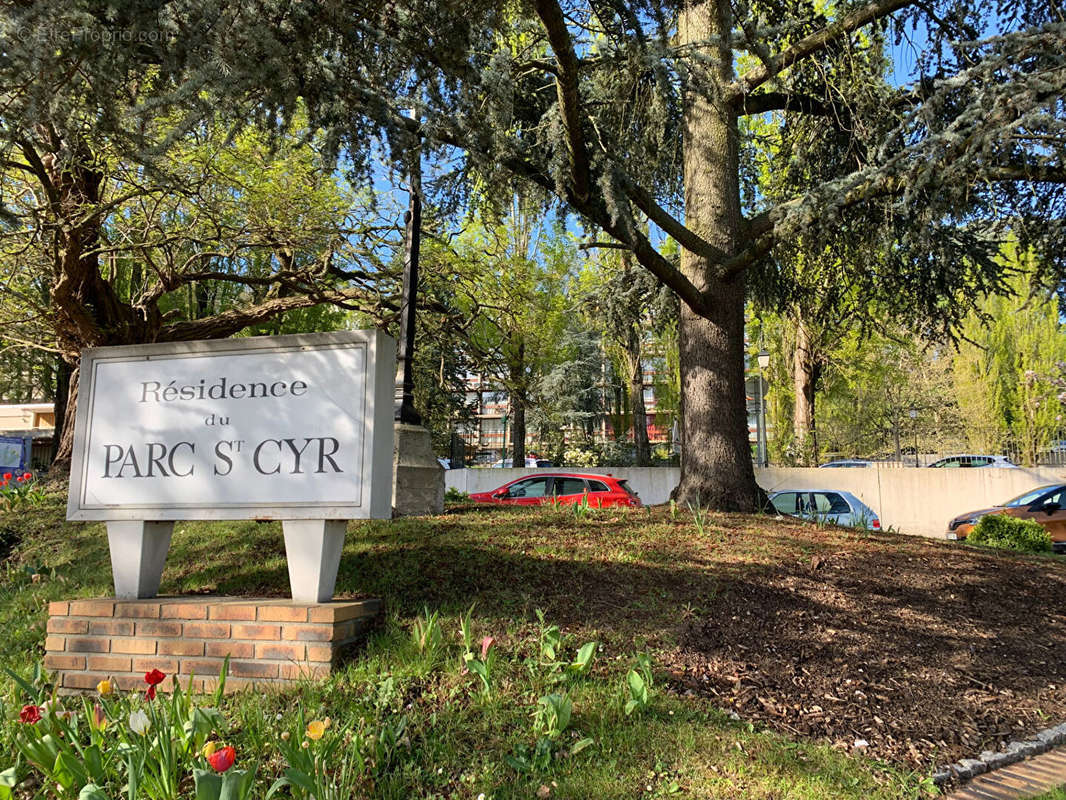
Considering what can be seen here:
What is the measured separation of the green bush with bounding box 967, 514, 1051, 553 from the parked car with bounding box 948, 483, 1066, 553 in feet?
4.56

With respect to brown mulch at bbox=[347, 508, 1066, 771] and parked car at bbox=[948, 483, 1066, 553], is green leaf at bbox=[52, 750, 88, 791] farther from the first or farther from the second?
parked car at bbox=[948, 483, 1066, 553]

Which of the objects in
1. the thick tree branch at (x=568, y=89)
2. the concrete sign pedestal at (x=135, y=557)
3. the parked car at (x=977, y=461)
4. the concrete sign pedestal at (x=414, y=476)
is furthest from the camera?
the parked car at (x=977, y=461)

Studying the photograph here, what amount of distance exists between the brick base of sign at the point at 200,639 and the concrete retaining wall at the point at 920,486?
17152 mm

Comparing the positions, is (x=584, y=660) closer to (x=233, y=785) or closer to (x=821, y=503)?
(x=233, y=785)

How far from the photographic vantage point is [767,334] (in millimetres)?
27891

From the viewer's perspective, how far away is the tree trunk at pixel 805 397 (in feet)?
76.6

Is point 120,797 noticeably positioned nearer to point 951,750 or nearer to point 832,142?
point 951,750

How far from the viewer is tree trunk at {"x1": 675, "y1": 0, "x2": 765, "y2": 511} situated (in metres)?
8.25

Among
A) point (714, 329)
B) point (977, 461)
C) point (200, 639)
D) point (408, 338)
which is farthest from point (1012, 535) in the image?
point (977, 461)

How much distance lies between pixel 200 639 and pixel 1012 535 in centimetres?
1213

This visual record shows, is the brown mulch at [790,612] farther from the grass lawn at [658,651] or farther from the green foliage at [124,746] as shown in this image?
the green foliage at [124,746]

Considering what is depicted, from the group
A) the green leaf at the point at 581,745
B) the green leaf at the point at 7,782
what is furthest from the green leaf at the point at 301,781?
the green leaf at the point at 7,782

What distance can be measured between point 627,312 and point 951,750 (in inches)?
411

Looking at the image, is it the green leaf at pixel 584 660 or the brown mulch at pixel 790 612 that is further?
the brown mulch at pixel 790 612
